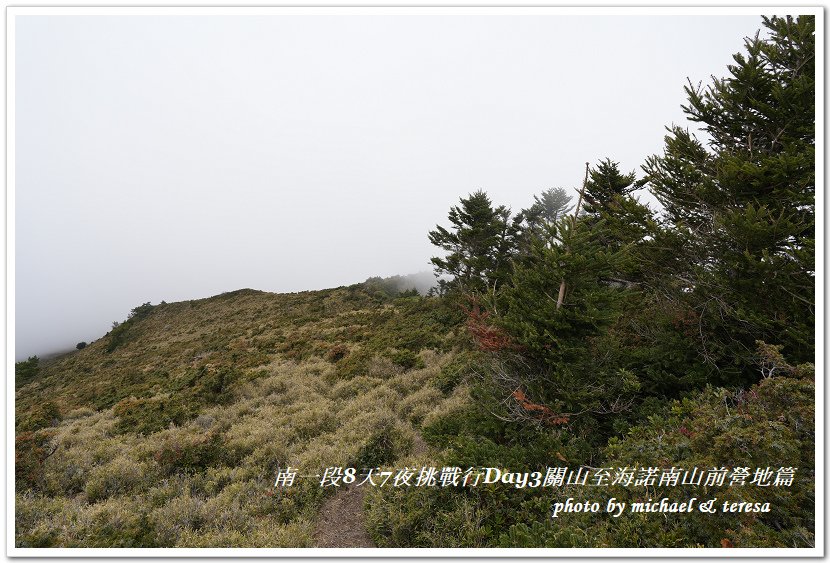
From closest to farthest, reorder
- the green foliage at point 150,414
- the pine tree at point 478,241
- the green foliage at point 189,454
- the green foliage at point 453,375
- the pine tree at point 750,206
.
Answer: the pine tree at point 750,206 < the green foliage at point 189,454 < the green foliage at point 150,414 < the green foliage at point 453,375 < the pine tree at point 478,241

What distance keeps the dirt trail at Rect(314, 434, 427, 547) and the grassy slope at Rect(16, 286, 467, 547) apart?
0.26 meters

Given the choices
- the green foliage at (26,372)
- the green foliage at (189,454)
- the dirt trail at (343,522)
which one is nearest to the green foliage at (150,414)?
the green foliage at (189,454)

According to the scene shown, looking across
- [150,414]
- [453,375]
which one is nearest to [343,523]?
[453,375]

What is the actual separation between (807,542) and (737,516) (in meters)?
0.85

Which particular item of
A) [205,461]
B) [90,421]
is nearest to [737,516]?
[205,461]

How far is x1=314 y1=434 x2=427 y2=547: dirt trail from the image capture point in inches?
193

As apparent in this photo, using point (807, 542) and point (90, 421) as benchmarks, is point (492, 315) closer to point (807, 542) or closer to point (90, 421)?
point (807, 542)

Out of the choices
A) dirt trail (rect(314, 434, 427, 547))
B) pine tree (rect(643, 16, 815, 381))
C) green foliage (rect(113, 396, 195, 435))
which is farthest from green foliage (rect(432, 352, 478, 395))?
green foliage (rect(113, 396, 195, 435))

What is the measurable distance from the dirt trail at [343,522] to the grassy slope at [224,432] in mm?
263

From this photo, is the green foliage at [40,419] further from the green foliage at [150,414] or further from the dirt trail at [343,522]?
the dirt trail at [343,522]

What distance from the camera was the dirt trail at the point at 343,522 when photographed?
4891mm

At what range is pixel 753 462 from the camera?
364cm

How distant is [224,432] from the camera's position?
29.4 ft

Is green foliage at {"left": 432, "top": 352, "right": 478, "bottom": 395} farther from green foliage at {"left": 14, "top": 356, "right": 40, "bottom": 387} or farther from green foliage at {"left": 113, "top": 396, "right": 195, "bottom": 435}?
green foliage at {"left": 14, "top": 356, "right": 40, "bottom": 387}
